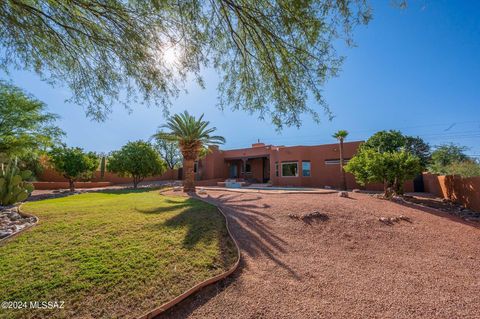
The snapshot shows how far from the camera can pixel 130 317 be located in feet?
9.30

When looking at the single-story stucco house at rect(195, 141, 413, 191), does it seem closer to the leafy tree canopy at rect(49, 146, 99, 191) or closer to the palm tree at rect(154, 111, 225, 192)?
the palm tree at rect(154, 111, 225, 192)

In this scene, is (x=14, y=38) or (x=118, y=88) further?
(x=118, y=88)

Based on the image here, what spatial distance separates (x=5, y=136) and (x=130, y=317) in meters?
15.1

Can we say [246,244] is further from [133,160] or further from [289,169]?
[133,160]

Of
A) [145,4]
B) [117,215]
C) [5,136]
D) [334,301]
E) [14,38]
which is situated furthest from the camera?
[5,136]

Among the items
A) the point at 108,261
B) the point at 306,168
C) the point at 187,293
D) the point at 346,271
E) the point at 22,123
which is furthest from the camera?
the point at 306,168

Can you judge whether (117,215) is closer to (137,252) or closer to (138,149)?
(137,252)

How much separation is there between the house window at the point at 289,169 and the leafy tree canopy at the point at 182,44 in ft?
54.7

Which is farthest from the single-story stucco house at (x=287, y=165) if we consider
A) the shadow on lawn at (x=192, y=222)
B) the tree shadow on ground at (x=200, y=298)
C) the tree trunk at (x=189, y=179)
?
the tree shadow on ground at (x=200, y=298)

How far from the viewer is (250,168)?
26141 mm

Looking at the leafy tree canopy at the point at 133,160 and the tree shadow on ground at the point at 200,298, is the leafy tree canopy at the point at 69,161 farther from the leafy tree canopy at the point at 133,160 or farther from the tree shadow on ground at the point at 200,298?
the tree shadow on ground at the point at 200,298

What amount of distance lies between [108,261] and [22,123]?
44.6 feet

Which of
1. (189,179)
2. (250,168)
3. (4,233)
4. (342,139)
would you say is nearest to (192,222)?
(4,233)

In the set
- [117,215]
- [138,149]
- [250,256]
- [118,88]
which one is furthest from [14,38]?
[138,149]
